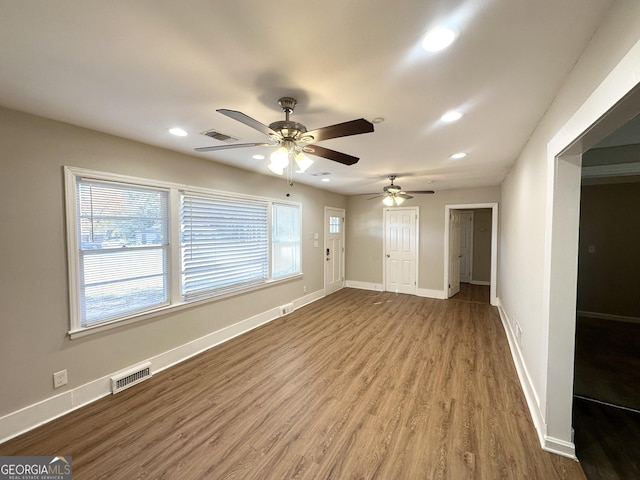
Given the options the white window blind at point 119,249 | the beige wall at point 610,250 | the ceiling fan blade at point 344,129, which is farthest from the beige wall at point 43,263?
the beige wall at point 610,250

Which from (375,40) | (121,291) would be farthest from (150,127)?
(375,40)

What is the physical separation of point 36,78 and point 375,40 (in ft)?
6.68

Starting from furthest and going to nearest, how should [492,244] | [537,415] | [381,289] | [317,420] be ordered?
1. [381,289]
2. [492,244]
3. [317,420]
4. [537,415]

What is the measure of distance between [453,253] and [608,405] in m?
4.05

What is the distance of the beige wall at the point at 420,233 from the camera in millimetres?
5840

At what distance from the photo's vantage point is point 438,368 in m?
3.04

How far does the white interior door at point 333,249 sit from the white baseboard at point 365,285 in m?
0.26

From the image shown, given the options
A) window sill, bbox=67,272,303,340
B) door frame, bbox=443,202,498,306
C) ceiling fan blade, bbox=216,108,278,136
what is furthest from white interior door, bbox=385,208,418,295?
ceiling fan blade, bbox=216,108,278,136

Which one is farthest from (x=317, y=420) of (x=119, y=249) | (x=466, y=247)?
(x=466, y=247)

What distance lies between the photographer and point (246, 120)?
1544mm

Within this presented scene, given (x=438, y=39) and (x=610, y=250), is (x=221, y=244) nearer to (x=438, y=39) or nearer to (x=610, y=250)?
(x=438, y=39)

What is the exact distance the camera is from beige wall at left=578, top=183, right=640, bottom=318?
442 centimetres

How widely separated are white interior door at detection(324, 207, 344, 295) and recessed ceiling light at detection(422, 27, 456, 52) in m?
4.85

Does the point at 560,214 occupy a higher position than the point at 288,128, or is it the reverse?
the point at 288,128
